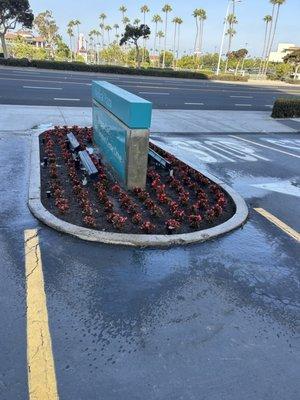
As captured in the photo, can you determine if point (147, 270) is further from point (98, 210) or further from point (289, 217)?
point (289, 217)

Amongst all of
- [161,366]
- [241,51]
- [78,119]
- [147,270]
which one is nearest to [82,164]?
[147,270]

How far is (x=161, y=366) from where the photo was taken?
10.3 ft

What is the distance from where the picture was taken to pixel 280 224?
6184 millimetres

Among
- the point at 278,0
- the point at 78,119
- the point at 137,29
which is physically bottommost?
the point at 78,119

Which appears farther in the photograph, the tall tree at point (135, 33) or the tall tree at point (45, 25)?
the tall tree at point (45, 25)

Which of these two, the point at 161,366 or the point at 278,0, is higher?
the point at 278,0

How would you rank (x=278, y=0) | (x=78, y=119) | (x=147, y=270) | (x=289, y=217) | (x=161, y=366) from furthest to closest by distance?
1. (x=278, y=0)
2. (x=78, y=119)
3. (x=289, y=217)
4. (x=147, y=270)
5. (x=161, y=366)

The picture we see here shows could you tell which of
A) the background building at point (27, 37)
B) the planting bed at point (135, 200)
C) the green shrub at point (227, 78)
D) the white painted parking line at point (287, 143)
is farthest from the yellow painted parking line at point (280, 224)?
the background building at point (27, 37)

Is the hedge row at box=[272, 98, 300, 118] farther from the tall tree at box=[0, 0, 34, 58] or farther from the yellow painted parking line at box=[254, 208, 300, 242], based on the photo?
the tall tree at box=[0, 0, 34, 58]

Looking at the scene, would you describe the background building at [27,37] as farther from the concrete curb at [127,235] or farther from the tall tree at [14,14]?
the concrete curb at [127,235]

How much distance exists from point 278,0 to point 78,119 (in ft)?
208

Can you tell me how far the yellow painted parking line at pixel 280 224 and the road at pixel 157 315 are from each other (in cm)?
3

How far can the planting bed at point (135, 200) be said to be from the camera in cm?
558

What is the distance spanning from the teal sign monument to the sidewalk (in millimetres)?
4838
